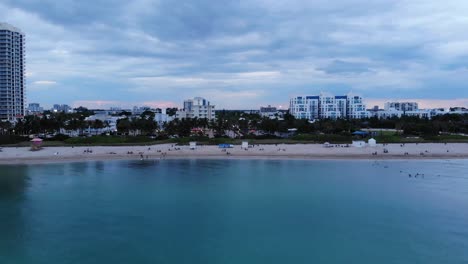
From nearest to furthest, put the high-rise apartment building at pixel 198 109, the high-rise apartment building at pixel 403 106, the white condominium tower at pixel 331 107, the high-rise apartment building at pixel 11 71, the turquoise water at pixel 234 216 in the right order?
the turquoise water at pixel 234 216, the high-rise apartment building at pixel 11 71, the high-rise apartment building at pixel 198 109, the white condominium tower at pixel 331 107, the high-rise apartment building at pixel 403 106

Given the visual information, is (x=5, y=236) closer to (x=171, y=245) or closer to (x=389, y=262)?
(x=171, y=245)

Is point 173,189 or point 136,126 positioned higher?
point 136,126

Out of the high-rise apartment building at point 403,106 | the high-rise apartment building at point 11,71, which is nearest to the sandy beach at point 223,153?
the high-rise apartment building at point 11,71

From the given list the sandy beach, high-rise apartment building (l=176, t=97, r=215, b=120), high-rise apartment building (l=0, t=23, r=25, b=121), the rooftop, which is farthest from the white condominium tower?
the rooftop

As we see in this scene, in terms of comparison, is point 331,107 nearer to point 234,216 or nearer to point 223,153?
point 223,153

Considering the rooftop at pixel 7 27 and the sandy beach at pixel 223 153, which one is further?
the rooftop at pixel 7 27

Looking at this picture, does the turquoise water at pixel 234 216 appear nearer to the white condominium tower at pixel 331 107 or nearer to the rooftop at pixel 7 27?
the rooftop at pixel 7 27

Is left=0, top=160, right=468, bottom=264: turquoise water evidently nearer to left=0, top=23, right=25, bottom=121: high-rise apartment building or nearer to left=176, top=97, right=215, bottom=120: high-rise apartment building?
left=0, top=23, right=25, bottom=121: high-rise apartment building

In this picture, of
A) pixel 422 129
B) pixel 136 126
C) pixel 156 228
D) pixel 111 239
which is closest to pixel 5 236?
pixel 111 239
